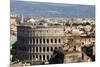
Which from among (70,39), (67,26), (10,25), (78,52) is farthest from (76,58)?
(10,25)

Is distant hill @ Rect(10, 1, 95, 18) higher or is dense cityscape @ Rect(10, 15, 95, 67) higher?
distant hill @ Rect(10, 1, 95, 18)

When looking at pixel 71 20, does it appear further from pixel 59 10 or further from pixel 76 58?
pixel 76 58

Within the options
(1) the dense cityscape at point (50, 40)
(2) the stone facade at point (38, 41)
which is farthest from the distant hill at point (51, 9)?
(2) the stone facade at point (38, 41)

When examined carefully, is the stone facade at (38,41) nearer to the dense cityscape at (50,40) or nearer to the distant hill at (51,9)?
the dense cityscape at (50,40)

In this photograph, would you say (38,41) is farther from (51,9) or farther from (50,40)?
(51,9)

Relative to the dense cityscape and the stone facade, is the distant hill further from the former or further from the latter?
the stone facade

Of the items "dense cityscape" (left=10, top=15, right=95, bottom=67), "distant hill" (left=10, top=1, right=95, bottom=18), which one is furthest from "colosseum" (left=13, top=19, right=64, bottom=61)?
"distant hill" (left=10, top=1, right=95, bottom=18)
